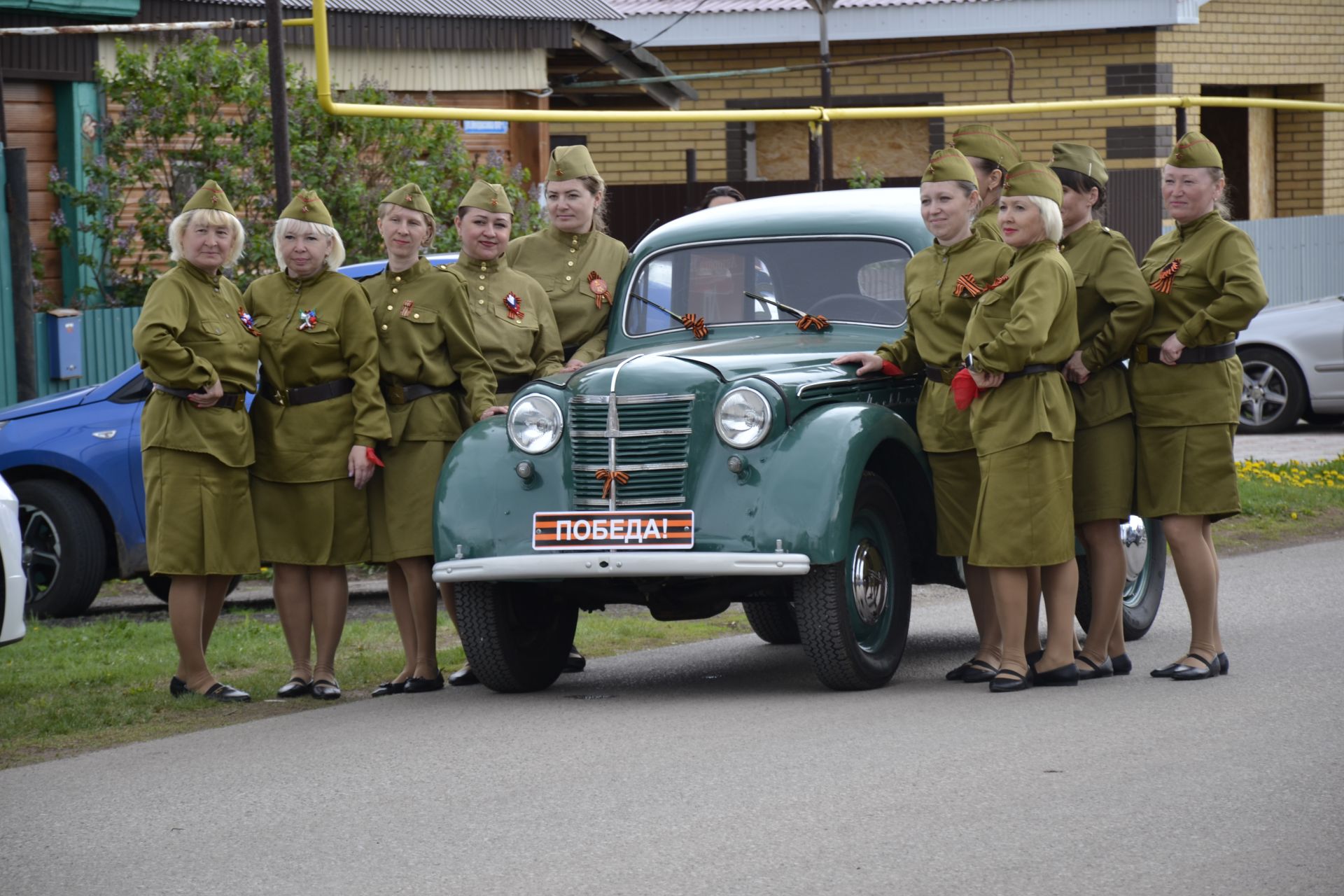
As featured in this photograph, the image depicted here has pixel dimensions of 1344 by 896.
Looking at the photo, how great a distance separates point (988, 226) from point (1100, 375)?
0.74 metres

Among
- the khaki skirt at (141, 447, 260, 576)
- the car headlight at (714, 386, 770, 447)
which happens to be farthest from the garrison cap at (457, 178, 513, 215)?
the car headlight at (714, 386, 770, 447)

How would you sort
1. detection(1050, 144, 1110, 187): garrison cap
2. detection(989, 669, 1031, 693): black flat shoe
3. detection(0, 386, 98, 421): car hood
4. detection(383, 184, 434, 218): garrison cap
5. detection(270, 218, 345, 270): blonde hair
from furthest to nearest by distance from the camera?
detection(0, 386, 98, 421): car hood → detection(383, 184, 434, 218): garrison cap → detection(270, 218, 345, 270): blonde hair → detection(1050, 144, 1110, 187): garrison cap → detection(989, 669, 1031, 693): black flat shoe

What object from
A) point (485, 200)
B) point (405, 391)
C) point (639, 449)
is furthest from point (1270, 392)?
point (639, 449)

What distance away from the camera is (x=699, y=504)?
24.4 ft

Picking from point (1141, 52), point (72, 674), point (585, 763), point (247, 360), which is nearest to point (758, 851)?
point (585, 763)

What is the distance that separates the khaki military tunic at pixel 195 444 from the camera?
7910mm

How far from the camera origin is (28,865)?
18.1ft

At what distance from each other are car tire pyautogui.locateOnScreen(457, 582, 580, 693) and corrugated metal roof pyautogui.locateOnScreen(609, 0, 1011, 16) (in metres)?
17.2

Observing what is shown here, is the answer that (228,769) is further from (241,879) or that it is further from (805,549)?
(805,549)

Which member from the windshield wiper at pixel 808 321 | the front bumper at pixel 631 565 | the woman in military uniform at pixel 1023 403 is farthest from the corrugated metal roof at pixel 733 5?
the front bumper at pixel 631 565

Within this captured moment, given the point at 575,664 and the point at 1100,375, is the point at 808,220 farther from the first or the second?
the point at 575,664

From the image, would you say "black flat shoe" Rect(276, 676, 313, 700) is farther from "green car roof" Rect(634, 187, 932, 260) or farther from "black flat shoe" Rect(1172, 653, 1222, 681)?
"black flat shoe" Rect(1172, 653, 1222, 681)

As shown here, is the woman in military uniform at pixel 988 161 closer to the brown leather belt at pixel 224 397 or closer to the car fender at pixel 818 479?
the car fender at pixel 818 479

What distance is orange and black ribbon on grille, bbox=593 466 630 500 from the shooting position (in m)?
7.54
